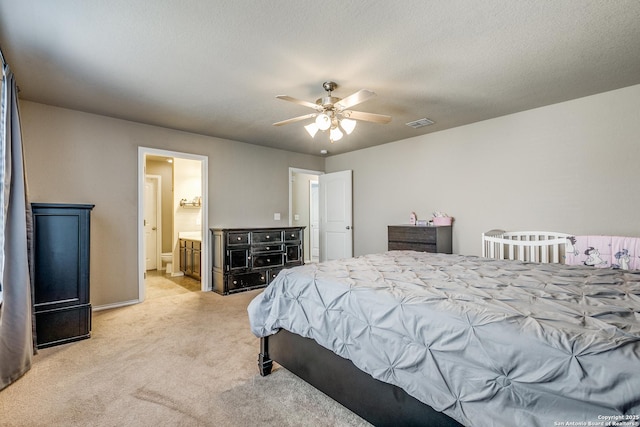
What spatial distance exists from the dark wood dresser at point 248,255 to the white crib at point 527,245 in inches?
117

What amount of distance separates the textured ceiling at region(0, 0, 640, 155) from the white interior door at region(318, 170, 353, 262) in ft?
7.76

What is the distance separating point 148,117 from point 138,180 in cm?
86

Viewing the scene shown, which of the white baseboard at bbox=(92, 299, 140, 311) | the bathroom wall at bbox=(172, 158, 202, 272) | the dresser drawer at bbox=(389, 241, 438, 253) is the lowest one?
the white baseboard at bbox=(92, 299, 140, 311)

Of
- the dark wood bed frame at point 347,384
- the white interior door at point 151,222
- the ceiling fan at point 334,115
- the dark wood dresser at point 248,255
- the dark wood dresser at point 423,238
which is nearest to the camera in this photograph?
the dark wood bed frame at point 347,384

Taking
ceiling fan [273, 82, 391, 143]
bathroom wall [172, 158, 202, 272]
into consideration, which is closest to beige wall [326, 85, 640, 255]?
ceiling fan [273, 82, 391, 143]

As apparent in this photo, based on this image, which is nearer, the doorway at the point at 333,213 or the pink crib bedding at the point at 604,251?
the pink crib bedding at the point at 604,251

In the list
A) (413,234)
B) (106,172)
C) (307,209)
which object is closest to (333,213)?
(307,209)

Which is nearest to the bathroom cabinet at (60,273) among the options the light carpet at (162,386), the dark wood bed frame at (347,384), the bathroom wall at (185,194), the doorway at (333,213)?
the light carpet at (162,386)

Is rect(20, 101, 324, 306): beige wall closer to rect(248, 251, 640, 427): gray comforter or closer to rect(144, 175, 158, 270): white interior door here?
rect(144, 175, 158, 270): white interior door

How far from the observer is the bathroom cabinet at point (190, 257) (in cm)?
515

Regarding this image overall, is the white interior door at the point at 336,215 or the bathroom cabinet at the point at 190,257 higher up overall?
the white interior door at the point at 336,215

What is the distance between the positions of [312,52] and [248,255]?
3176 millimetres

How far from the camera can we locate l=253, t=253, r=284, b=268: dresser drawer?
4.75 metres

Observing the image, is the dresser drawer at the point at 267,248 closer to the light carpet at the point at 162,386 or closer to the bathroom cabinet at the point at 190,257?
the bathroom cabinet at the point at 190,257
